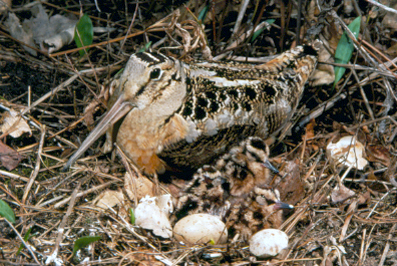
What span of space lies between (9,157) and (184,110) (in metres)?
1.12

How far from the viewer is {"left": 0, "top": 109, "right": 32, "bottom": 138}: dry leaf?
2.68m

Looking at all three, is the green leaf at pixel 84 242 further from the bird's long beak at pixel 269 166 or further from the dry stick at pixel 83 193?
the bird's long beak at pixel 269 166

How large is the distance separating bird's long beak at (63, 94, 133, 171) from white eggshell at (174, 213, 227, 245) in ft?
2.46

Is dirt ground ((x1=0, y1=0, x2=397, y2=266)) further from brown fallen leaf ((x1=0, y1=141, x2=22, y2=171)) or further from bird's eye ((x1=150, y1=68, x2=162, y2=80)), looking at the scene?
bird's eye ((x1=150, y1=68, x2=162, y2=80))

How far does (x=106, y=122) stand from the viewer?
101 inches

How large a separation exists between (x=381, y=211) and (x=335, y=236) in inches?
16.0

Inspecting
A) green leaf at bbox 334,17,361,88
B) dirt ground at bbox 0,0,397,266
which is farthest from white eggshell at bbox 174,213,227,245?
green leaf at bbox 334,17,361,88

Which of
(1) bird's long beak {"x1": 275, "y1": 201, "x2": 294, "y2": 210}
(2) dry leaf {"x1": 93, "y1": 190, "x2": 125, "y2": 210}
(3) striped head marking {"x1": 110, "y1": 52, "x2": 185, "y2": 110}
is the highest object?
(3) striped head marking {"x1": 110, "y1": 52, "x2": 185, "y2": 110}

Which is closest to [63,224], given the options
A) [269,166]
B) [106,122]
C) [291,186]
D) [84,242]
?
[84,242]

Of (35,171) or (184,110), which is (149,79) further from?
(35,171)

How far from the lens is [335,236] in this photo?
7.80 feet

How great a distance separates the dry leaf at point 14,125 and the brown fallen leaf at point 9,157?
9 centimetres

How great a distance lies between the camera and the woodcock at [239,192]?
7.93 ft

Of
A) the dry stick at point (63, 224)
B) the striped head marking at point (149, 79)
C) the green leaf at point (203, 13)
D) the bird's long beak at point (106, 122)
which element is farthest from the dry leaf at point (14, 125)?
the green leaf at point (203, 13)
